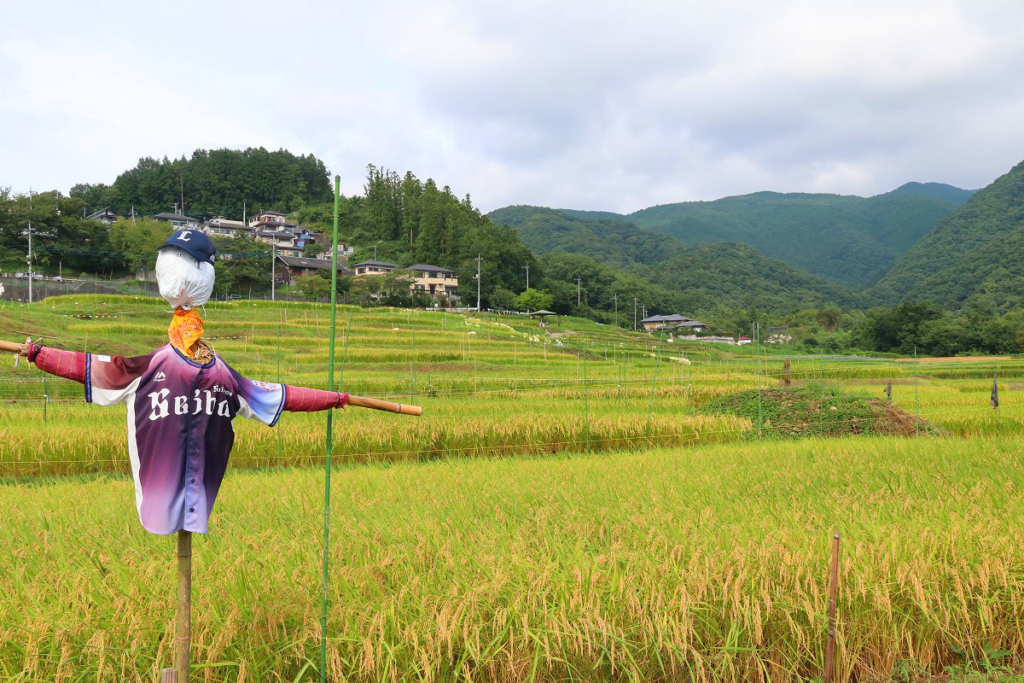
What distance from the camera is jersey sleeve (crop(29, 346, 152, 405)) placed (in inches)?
79.7

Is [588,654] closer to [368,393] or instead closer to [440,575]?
[440,575]

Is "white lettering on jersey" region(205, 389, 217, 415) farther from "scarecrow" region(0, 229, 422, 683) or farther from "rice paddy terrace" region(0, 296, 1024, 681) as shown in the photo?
"rice paddy terrace" region(0, 296, 1024, 681)

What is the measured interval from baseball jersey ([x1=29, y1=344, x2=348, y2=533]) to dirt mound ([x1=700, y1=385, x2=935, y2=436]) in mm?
10791

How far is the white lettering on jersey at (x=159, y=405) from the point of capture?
83.2 inches

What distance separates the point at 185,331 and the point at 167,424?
29cm

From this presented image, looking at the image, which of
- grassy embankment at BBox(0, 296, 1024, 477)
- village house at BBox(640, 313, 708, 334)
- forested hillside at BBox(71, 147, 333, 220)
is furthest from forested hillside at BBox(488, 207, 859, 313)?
grassy embankment at BBox(0, 296, 1024, 477)

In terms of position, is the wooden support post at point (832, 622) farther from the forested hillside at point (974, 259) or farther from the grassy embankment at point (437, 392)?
the forested hillside at point (974, 259)

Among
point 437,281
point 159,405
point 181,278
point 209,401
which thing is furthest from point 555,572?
point 437,281

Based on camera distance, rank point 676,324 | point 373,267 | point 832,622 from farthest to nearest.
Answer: point 676,324, point 373,267, point 832,622

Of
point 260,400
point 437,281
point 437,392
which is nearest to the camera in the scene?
→ point 260,400

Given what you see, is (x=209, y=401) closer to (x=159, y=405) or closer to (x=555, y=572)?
(x=159, y=405)

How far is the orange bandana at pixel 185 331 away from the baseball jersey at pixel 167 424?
3 centimetres

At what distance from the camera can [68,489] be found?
6.03 m

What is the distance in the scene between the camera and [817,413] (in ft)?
39.6
